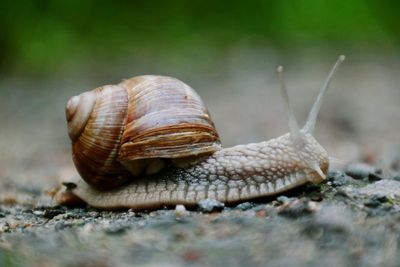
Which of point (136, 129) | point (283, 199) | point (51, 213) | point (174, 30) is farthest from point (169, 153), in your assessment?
point (174, 30)

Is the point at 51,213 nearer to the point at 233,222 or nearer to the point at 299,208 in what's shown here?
the point at 233,222

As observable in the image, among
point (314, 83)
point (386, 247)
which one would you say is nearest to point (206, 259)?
point (386, 247)

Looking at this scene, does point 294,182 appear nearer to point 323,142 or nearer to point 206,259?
point 206,259

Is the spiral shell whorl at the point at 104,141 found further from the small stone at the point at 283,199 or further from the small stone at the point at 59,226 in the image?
the small stone at the point at 283,199

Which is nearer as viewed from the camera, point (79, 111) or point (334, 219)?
point (334, 219)

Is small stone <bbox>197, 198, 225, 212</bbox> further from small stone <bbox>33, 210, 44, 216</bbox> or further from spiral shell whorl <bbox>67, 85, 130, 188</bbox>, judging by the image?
small stone <bbox>33, 210, 44, 216</bbox>

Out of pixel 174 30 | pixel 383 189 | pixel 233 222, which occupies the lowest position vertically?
pixel 233 222

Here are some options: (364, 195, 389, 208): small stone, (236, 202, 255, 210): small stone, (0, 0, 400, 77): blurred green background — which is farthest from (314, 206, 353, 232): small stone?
(0, 0, 400, 77): blurred green background

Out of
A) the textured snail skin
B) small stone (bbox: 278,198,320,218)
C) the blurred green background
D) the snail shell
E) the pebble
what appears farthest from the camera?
the blurred green background
